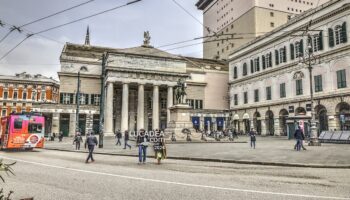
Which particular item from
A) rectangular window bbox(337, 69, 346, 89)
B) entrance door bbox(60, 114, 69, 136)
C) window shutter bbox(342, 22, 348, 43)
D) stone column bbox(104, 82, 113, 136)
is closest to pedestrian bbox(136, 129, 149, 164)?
rectangular window bbox(337, 69, 346, 89)

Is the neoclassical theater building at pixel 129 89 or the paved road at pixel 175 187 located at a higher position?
the neoclassical theater building at pixel 129 89

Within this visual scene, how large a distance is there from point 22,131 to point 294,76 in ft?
115

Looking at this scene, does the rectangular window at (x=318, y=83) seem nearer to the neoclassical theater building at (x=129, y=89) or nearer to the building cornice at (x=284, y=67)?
the building cornice at (x=284, y=67)

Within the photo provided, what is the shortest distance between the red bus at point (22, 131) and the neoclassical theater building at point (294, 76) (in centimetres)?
2279

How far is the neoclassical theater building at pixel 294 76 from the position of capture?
3288 centimetres

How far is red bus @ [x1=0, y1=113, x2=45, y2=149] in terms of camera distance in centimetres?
2031

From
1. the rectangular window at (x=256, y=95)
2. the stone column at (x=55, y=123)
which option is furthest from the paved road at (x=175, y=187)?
the stone column at (x=55, y=123)

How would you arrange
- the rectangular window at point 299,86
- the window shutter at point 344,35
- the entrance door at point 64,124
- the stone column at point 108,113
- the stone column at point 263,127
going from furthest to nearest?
the entrance door at point 64,124, the stone column at point 108,113, the stone column at point 263,127, the rectangular window at point 299,86, the window shutter at point 344,35

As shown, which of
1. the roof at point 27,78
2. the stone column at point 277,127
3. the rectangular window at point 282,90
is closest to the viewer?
the rectangular window at point 282,90

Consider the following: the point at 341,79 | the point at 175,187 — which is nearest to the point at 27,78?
the point at 341,79

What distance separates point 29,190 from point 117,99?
50.7 metres

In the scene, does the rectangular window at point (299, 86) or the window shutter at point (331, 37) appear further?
the rectangular window at point (299, 86)

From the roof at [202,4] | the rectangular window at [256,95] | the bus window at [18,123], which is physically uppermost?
the roof at [202,4]

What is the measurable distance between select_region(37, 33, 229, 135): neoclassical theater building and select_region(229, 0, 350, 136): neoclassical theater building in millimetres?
9340
